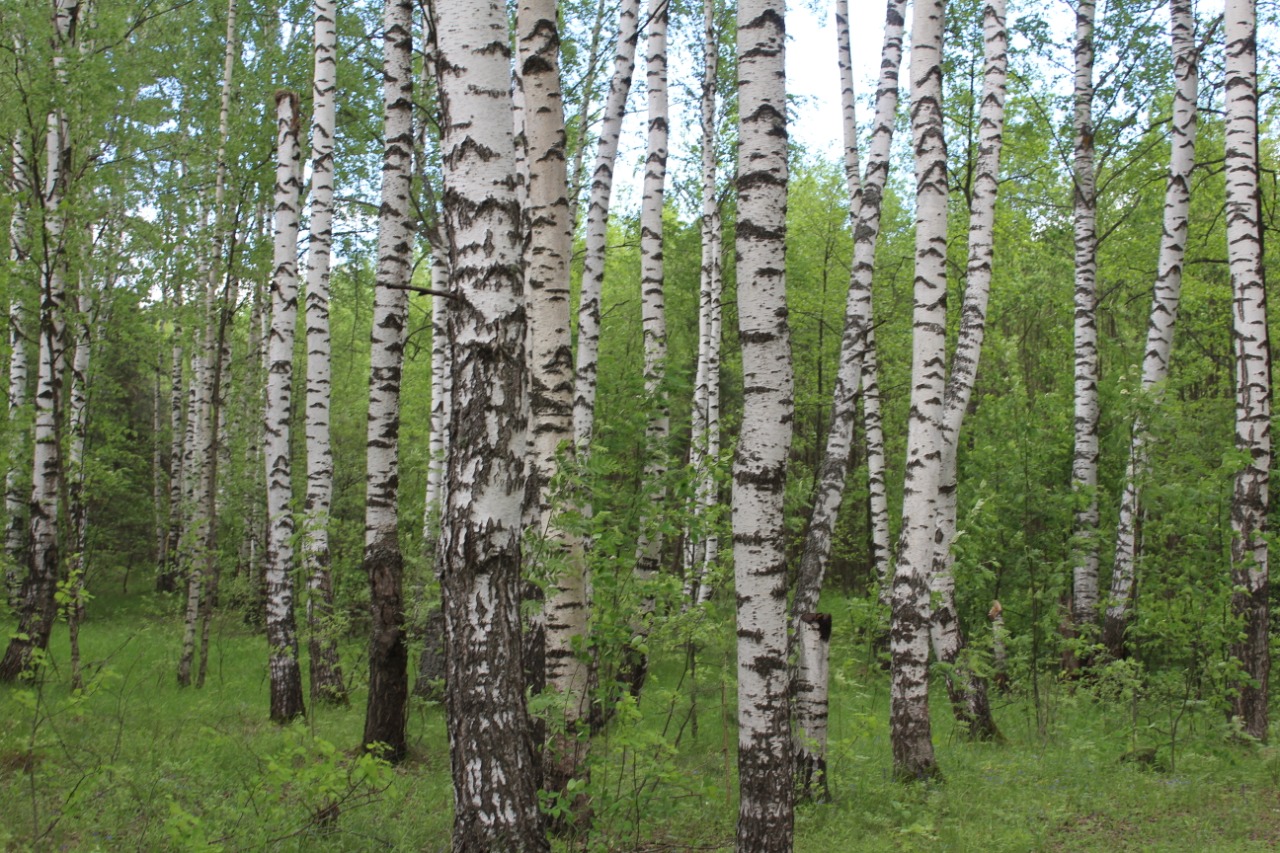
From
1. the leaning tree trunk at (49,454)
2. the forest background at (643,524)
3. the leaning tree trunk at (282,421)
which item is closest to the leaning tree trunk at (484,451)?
the forest background at (643,524)

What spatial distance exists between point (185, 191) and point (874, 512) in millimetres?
10769

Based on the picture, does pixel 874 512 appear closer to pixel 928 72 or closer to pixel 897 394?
pixel 928 72

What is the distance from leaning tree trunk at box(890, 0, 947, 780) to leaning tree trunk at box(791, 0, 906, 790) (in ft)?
2.27

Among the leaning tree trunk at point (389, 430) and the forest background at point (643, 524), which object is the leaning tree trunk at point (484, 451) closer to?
the forest background at point (643, 524)

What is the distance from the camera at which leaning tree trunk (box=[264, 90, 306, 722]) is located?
9.30 meters

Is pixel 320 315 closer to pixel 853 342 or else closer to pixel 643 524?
pixel 643 524

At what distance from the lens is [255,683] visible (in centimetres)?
1160

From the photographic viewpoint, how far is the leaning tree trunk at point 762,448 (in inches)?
183

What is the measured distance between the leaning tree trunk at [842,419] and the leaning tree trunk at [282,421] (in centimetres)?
532

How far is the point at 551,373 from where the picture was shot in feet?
17.7

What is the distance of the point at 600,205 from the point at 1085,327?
7.06 meters

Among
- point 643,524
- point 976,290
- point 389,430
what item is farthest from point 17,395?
point 976,290

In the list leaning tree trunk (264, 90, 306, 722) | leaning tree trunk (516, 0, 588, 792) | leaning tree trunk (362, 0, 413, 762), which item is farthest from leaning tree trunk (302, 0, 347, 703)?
leaning tree trunk (516, 0, 588, 792)

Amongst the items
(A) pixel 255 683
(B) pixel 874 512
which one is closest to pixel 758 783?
(B) pixel 874 512
